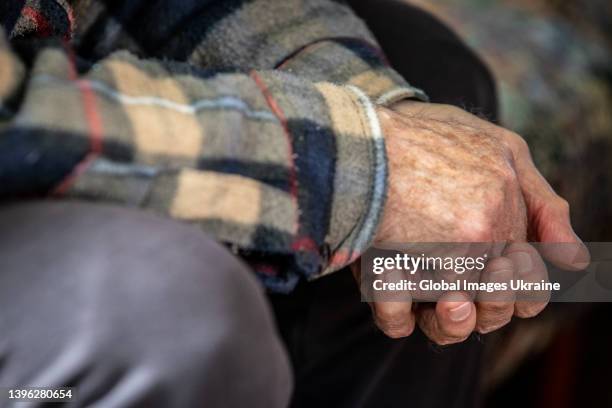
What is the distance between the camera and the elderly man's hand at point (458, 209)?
0.51 m

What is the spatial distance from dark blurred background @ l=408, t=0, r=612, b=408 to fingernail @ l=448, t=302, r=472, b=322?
17.2 inches

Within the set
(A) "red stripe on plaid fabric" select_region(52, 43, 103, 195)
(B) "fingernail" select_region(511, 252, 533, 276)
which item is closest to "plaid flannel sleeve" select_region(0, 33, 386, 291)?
(A) "red stripe on plaid fabric" select_region(52, 43, 103, 195)

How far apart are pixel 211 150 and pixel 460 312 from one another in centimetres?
19

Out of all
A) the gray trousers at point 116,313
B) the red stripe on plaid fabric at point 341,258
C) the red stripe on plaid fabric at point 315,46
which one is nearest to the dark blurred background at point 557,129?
the red stripe on plaid fabric at point 315,46

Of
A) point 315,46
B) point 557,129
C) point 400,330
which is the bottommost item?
point 557,129

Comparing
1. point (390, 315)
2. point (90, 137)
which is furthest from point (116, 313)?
point (390, 315)

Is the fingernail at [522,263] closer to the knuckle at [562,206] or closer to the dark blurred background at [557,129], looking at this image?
the knuckle at [562,206]

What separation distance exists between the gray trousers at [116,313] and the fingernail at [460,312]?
176 millimetres

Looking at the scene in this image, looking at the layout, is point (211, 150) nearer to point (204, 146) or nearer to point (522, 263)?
point (204, 146)

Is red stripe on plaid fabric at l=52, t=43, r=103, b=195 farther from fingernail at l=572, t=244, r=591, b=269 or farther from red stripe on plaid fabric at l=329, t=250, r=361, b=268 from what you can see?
fingernail at l=572, t=244, r=591, b=269

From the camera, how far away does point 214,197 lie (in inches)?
16.6

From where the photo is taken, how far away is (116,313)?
35cm

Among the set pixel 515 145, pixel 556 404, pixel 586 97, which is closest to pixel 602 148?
pixel 586 97

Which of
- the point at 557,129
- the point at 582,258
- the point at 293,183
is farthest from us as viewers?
the point at 557,129
